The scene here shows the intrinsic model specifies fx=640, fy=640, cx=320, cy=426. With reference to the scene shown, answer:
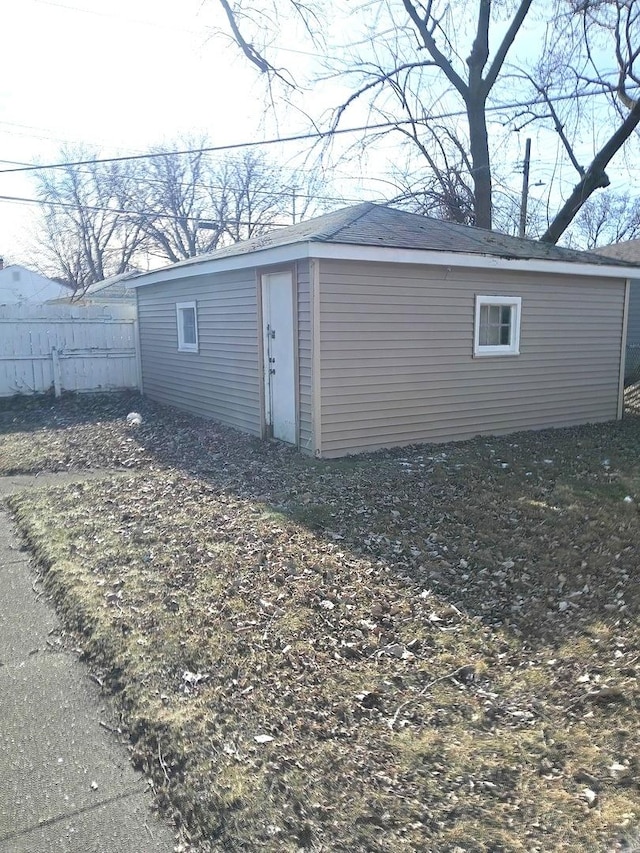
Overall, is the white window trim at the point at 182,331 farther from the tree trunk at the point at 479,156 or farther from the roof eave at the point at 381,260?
the tree trunk at the point at 479,156

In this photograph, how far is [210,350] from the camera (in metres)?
10.6

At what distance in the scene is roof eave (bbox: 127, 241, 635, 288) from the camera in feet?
24.4

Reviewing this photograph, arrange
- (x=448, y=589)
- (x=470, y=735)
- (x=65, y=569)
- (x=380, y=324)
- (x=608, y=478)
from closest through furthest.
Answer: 1. (x=470, y=735)
2. (x=448, y=589)
3. (x=65, y=569)
4. (x=608, y=478)
5. (x=380, y=324)

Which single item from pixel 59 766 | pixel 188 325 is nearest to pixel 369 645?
pixel 59 766

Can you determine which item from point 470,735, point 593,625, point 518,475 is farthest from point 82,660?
point 518,475

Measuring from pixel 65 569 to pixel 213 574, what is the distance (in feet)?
3.72

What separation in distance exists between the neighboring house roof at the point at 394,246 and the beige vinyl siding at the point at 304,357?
34cm

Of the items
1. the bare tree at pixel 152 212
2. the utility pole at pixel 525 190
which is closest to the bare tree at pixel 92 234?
the bare tree at pixel 152 212

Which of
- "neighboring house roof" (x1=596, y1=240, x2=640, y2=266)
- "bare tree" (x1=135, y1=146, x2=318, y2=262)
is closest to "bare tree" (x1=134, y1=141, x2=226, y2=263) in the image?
"bare tree" (x1=135, y1=146, x2=318, y2=262)

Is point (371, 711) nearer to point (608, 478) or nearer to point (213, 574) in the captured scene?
point (213, 574)

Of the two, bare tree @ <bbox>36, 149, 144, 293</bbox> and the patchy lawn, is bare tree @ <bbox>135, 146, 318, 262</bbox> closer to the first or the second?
bare tree @ <bbox>36, 149, 144, 293</bbox>

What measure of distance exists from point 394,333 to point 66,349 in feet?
27.2

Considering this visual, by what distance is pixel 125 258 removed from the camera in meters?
41.7

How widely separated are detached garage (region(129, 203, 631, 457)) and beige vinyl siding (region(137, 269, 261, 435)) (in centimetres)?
4
